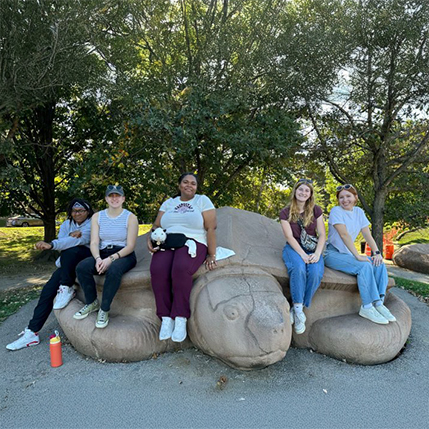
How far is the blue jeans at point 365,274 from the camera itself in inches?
156

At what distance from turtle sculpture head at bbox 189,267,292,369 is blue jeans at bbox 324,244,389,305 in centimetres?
92

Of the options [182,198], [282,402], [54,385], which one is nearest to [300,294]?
[282,402]

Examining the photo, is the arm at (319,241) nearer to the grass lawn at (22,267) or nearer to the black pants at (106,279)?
the black pants at (106,279)

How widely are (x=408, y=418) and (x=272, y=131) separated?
655 centimetres

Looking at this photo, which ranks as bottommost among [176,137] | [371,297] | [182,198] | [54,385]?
[54,385]

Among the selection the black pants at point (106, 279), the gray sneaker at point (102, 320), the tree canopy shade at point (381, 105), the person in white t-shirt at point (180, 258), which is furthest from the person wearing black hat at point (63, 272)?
the tree canopy shade at point (381, 105)

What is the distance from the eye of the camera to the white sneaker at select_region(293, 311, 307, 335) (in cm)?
378

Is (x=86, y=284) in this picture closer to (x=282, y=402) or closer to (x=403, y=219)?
(x=282, y=402)

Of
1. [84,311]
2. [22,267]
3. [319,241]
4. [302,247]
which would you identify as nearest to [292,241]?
[302,247]

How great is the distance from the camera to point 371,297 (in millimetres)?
3963

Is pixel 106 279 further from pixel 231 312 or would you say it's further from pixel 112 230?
pixel 231 312

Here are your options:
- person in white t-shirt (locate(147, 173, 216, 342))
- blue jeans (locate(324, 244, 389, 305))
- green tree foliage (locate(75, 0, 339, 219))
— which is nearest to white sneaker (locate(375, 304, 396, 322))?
blue jeans (locate(324, 244, 389, 305))

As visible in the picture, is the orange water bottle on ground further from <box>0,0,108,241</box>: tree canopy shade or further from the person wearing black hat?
<box>0,0,108,241</box>: tree canopy shade

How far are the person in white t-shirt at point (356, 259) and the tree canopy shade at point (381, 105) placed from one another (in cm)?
617
